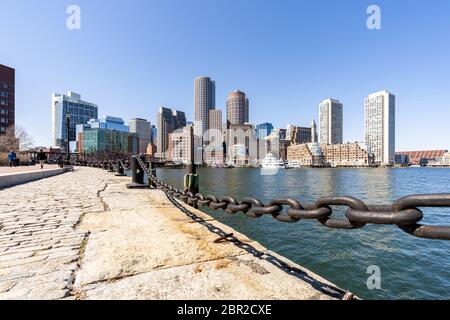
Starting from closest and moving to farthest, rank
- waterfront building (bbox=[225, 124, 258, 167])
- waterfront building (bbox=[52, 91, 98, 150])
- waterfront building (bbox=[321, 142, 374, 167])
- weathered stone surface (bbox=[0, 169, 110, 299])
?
1. weathered stone surface (bbox=[0, 169, 110, 299])
2. waterfront building (bbox=[52, 91, 98, 150])
3. waterfront building (bbox=[321, 142, 374, 167])
4. waterfront building (bbox=[225, 124, 258, 167])

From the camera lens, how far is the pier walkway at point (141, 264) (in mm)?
1891

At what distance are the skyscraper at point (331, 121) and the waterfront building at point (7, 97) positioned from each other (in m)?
192

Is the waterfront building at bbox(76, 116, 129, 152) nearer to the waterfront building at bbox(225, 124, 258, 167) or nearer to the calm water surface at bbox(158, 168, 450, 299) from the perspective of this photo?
the waterfront building at bbox(225, 124, 258, 167)

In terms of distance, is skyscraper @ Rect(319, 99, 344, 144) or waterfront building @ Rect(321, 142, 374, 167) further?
skyscraper @ Rect(319, 99, 344, 144)

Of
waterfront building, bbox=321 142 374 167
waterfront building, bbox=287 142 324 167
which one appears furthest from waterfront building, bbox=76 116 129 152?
waterfront building, bbox=321 142 374 167

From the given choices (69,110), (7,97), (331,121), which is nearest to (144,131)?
(7,97)

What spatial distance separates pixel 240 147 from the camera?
168 m

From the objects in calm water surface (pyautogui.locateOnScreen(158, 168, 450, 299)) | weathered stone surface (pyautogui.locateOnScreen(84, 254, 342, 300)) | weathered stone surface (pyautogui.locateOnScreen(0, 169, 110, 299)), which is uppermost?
weathered stone surface (pyautogui.locateOnScreen(84, 254, 342, 300))

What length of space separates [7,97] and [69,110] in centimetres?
2324

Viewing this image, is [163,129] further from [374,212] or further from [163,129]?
[374,212]

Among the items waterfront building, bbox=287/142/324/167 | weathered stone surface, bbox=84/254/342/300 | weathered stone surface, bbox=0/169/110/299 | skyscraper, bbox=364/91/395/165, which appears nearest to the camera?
weathered stone surface, bbox=84/254/342/300

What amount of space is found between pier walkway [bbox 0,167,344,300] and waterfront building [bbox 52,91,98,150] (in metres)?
115

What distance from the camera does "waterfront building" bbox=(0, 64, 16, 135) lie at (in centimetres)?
7519
